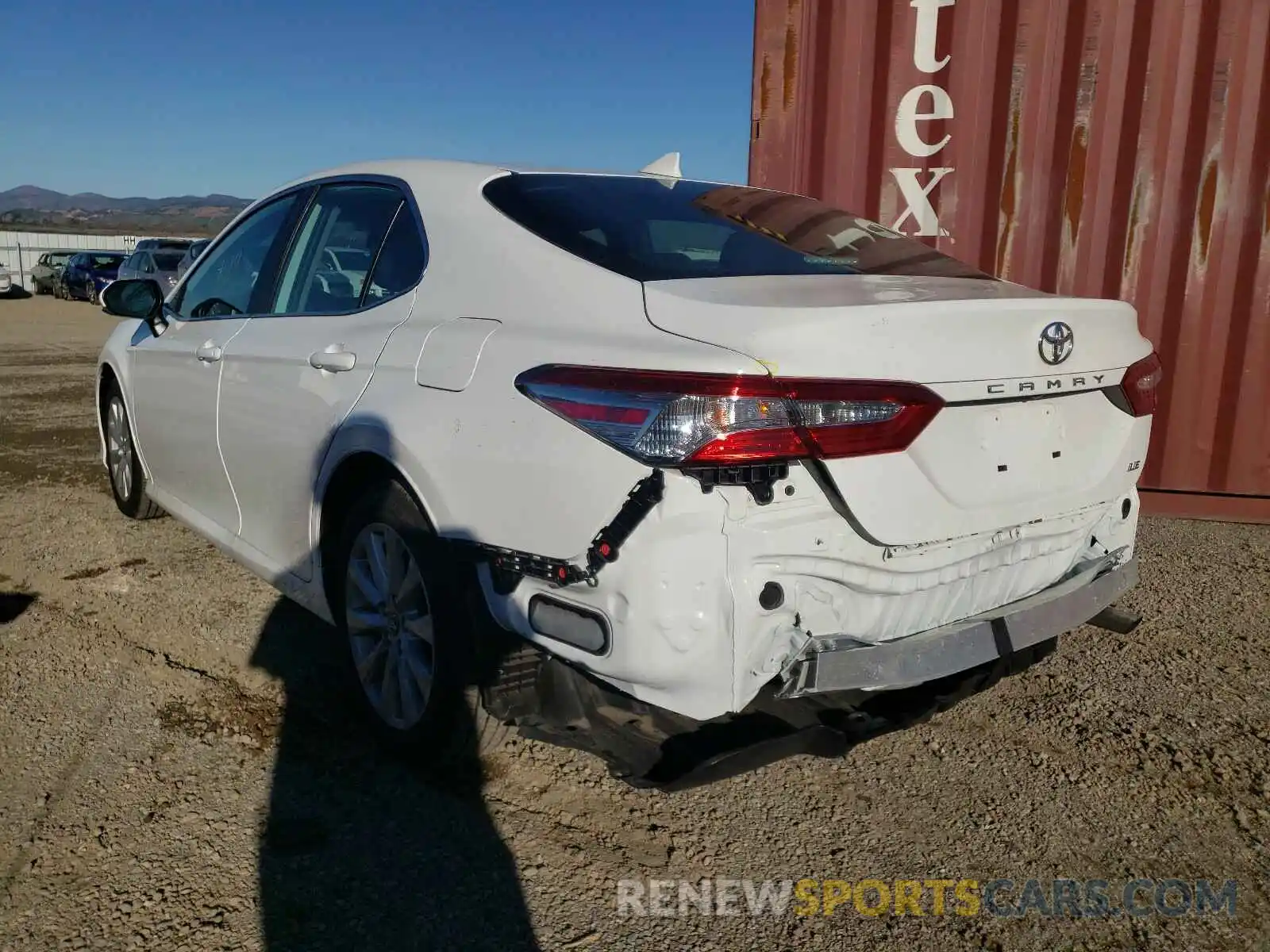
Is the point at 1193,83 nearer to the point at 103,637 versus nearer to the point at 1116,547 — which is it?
the point at 1116,547

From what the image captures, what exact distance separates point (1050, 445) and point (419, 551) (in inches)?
59.7

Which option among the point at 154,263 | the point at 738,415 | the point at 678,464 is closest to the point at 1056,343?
the point at 738,415

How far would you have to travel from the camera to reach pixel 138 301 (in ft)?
13.6

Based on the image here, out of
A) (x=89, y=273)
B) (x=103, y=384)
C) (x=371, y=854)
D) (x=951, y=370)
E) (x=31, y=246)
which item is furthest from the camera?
(x=31, y=246)

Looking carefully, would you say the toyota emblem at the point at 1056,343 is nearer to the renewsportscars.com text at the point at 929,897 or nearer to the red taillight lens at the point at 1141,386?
the red taillight lens at the point at 1141,386

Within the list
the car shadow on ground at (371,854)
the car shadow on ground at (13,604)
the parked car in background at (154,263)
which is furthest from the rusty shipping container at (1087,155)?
the parked car in background at (154,263)

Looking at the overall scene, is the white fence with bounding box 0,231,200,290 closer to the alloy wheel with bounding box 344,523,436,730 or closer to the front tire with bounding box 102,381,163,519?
the front tire with bounding box 102,381,163,519

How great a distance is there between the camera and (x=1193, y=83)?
5.15 meters

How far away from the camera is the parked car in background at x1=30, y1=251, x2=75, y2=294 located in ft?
98.0

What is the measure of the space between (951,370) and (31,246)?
4648 centimetres

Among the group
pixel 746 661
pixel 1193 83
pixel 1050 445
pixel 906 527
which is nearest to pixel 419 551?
pixel 746 661

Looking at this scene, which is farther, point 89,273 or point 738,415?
point 89,273

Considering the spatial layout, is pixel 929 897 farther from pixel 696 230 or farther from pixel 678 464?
pixel 696 230

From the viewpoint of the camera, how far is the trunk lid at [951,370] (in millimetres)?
2039
